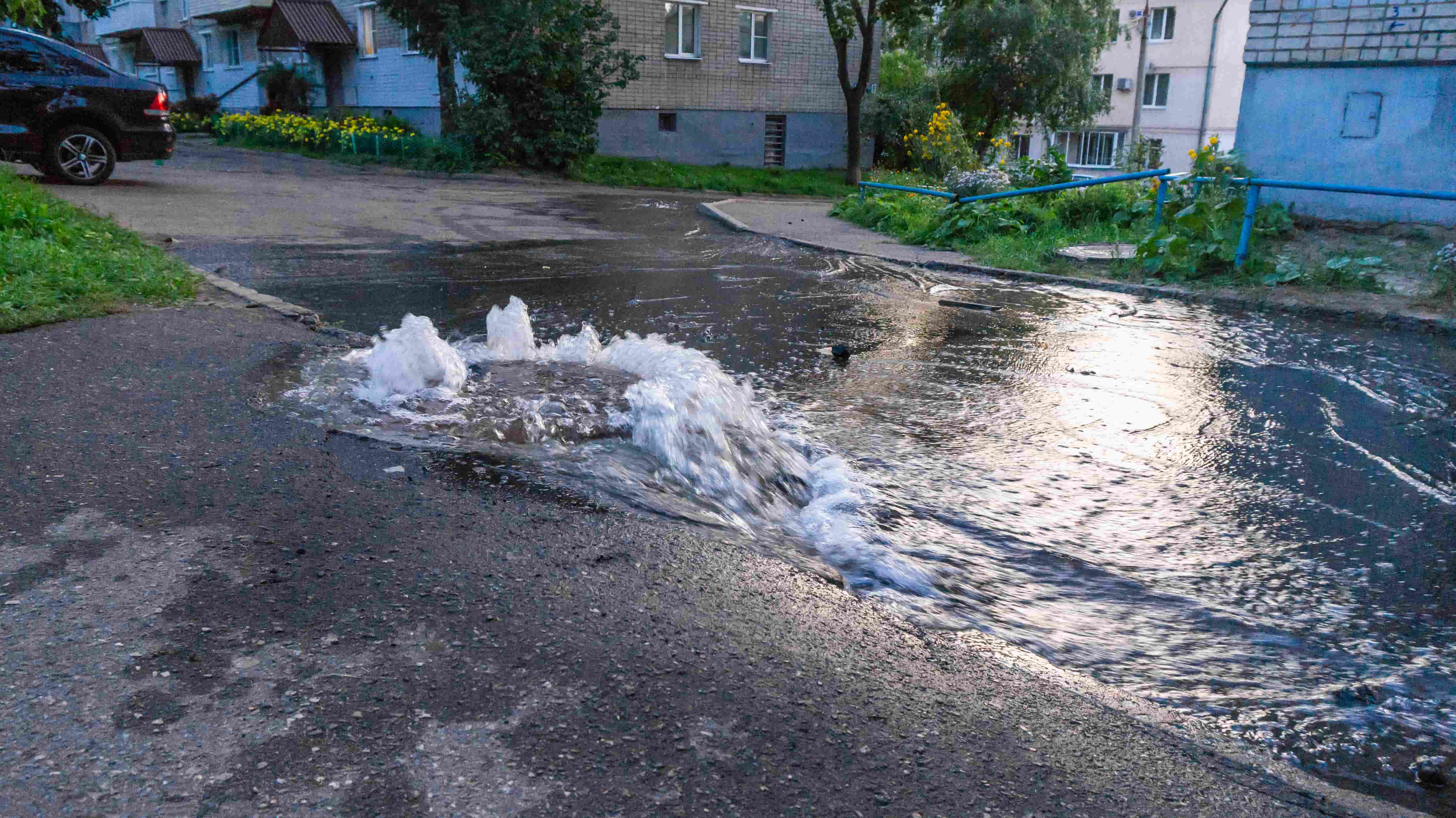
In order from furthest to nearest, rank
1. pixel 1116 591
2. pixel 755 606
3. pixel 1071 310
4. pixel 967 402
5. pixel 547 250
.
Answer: pixel 547 250
pixel 1071 310
pixel 967 402
pixel 1116 591
pixel 755 606

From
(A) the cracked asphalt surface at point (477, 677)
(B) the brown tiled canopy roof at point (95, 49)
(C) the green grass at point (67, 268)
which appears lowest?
(A) the cracked asphalt surface at point (477, 677)

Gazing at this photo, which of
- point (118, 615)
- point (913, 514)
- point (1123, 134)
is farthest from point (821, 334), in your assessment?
point (1123, 134)

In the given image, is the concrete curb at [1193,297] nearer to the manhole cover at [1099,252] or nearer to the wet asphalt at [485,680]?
the manhole cover at [1099,252]

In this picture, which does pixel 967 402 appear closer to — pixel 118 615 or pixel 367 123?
pixel 118 615

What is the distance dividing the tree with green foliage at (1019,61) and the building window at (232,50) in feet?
82.0

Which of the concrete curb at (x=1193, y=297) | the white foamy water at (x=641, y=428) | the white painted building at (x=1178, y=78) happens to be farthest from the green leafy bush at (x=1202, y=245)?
the white painted building at (x=1178, y=78)

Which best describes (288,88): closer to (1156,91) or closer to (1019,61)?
(1019,61)

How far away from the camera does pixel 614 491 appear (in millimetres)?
4250

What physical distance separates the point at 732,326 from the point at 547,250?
4.75 metres

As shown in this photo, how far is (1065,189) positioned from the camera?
48.2ft

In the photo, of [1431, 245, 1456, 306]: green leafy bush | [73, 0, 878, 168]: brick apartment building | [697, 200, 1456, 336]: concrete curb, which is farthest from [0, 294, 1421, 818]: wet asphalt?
[73, 0, 878, 168]: brick apartment building

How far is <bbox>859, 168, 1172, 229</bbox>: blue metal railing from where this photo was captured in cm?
1224

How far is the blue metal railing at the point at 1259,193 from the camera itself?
966 centimetres

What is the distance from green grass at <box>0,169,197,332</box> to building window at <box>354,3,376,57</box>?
2518cm
